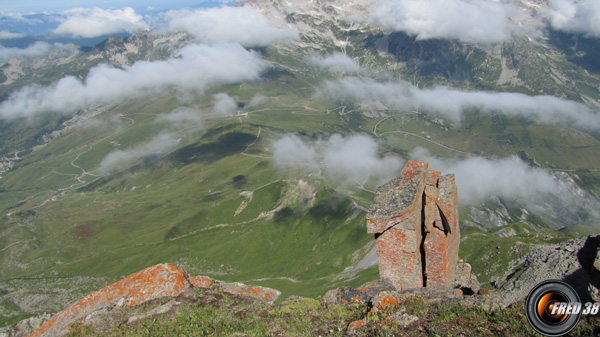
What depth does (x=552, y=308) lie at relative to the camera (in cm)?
1154

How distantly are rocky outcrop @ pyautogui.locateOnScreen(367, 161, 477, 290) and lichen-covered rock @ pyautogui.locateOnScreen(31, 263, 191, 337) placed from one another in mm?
12734

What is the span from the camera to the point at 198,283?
21031 mm

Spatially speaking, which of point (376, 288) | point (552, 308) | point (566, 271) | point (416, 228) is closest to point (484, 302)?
point (552, 308)

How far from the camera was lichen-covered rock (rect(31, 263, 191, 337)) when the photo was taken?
17859 millimetres

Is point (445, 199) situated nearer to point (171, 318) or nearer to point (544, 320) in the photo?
point (544, 320)

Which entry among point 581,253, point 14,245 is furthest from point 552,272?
point 14,245

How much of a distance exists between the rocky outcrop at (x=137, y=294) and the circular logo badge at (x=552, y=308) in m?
12.9

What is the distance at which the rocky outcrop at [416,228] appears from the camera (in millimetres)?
22562

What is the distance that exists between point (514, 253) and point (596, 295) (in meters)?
51.8

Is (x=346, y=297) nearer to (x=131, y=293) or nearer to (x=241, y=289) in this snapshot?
(x=241, y=289)

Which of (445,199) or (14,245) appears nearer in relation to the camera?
(445,199)

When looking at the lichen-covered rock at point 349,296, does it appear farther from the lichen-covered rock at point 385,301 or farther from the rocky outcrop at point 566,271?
the rocky outcrop at point 566,271

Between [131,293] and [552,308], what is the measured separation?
1991 centimetres

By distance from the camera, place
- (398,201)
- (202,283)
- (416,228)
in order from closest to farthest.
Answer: (202,283) < (398,201) < (416,228)
